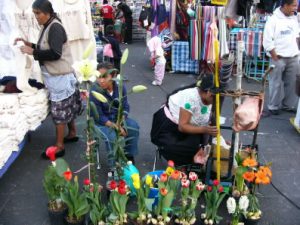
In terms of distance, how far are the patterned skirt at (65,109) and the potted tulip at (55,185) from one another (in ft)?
3.96

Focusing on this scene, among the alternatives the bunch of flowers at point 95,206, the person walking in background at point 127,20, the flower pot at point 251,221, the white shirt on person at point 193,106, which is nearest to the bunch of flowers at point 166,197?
the bunch of flowers at point 95,206

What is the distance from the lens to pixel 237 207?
2693 millimetres

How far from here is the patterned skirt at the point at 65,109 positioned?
3.89 m

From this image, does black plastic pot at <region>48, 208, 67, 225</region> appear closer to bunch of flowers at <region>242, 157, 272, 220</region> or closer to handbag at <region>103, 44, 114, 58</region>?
bunch of flowers at <region>242, 157, 272, 220</region>

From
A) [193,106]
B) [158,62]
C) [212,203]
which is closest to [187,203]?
[212,203]

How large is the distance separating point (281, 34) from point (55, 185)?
12.3 ft

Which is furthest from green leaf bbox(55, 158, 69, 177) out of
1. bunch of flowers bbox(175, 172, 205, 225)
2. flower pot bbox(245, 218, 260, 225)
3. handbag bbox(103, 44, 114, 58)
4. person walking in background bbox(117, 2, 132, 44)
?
person walking in background bbox(117, 2, 132, 44)

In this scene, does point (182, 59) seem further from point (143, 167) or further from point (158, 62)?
point (143, 167)

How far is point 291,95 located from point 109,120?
3122mm

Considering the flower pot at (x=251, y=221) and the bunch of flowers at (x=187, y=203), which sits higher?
the bunch of flowers at (x=187, y=203)

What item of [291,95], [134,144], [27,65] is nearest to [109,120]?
[134,144]

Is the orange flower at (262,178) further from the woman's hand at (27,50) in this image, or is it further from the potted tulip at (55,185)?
the woman's hand at (27,50)

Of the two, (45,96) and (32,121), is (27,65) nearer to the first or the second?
(45,96)

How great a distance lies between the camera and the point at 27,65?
388 cm
